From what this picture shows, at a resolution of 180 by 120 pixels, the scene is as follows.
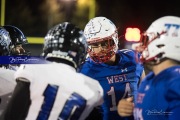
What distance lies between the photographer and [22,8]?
10008 millimetres

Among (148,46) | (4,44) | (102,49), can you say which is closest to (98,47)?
(102,49)

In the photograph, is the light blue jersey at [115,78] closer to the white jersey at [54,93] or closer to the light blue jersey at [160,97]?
the light blue jersey at [160,97]

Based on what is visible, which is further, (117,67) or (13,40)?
(13,40)

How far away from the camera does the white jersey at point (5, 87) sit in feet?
6.65

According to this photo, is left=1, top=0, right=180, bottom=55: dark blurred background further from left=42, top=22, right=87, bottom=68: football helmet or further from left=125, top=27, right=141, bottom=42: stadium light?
left=42, top=22, right=87, bottom=68: football helmet

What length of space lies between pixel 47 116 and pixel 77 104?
144 mm

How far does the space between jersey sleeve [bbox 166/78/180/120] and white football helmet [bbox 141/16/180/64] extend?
0.18 metres

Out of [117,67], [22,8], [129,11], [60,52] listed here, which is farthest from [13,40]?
[129,11]

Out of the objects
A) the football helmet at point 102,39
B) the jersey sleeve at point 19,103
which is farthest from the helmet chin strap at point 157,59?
the football helmet at point 102,39

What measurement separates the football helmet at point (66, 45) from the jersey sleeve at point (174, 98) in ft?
1.46

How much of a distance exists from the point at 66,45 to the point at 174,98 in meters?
0.55

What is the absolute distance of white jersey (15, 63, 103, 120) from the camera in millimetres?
1490

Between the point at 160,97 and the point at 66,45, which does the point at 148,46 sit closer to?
the point at 160,97

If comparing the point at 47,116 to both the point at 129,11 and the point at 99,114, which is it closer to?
the point at 99,114
